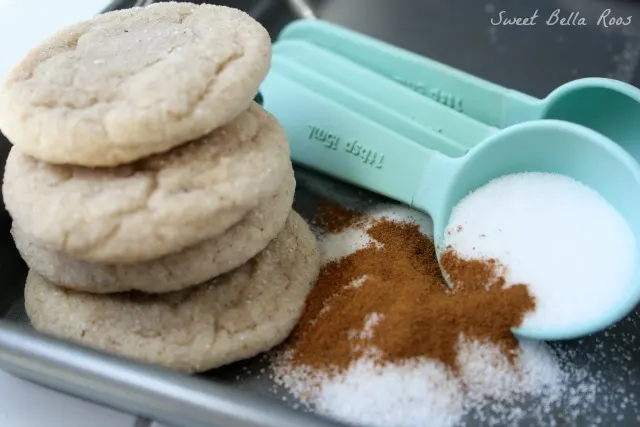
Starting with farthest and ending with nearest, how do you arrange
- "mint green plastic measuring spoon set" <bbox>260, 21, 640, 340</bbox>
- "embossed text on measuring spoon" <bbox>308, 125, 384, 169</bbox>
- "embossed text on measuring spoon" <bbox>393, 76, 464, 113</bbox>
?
"embossed text on measuring spoon" <bbox>393, 76, 464, 113</bbox> < "embossed text on measuring spoon" <bbox>308, 125, 384, 169</bbox> < "mint green plastic measuring spoon set" <bbox>260, 21, 640, 340</bbox>

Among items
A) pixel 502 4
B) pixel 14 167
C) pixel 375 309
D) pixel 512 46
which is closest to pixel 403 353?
pixel 375 309

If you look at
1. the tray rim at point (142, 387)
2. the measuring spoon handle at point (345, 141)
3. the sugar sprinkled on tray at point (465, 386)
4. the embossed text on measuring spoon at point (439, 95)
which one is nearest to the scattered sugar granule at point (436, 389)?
the sugar sprinkled on tray at point (465, 386)

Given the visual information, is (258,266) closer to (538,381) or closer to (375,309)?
(375,309)

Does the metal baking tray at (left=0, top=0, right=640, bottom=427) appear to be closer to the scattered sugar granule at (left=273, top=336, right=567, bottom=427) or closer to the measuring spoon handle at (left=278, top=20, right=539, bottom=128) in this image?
the scattered sugar granule at (left=273, top=336, right=567, bottom=427)

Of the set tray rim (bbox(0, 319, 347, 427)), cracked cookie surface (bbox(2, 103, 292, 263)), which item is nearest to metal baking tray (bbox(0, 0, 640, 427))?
tray rim (bbox(0, 319, 347, 427))

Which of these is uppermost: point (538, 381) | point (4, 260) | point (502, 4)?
point (502, 4)

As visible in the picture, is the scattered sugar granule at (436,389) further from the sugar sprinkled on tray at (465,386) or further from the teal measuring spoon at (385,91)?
the teal measuring spoon at (385,91)
